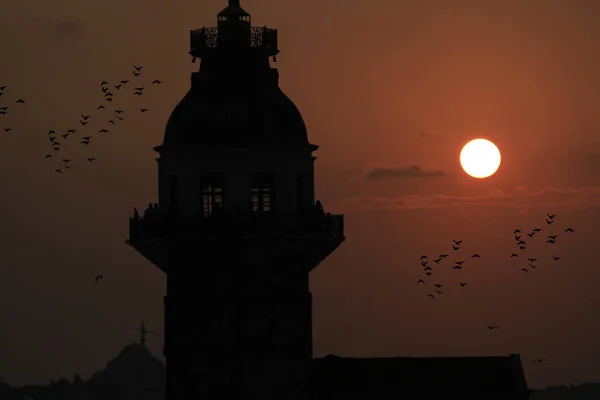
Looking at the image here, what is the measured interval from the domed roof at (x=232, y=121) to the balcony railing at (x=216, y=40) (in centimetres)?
207

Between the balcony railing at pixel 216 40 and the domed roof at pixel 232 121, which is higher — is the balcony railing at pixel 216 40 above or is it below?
above

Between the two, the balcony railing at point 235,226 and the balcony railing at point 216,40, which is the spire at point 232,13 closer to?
the balcony railing at point 216,40

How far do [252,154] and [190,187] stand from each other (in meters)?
3.75

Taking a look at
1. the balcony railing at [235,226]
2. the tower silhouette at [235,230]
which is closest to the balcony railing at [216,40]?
the tower silhouette at [235,230]

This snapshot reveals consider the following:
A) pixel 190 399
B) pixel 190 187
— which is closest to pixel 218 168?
pixel 190 187

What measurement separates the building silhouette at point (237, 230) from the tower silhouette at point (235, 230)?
53 mm

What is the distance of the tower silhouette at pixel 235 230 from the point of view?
5256 inches

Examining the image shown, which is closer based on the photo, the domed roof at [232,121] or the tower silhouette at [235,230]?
the tower silhouette at [235,230]

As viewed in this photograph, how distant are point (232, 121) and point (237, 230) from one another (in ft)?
19.8

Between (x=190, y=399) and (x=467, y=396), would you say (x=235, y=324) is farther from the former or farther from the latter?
(x=467, y=396)

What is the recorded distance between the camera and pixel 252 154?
13388cm

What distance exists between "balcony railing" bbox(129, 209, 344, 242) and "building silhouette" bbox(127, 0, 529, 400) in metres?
0.05

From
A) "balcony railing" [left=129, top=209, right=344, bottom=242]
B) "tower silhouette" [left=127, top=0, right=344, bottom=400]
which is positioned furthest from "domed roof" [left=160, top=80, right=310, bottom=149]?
"balcony railing" [left=129, top=209, right=344, bottom=242]

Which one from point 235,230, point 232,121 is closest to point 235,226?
point 235,230
